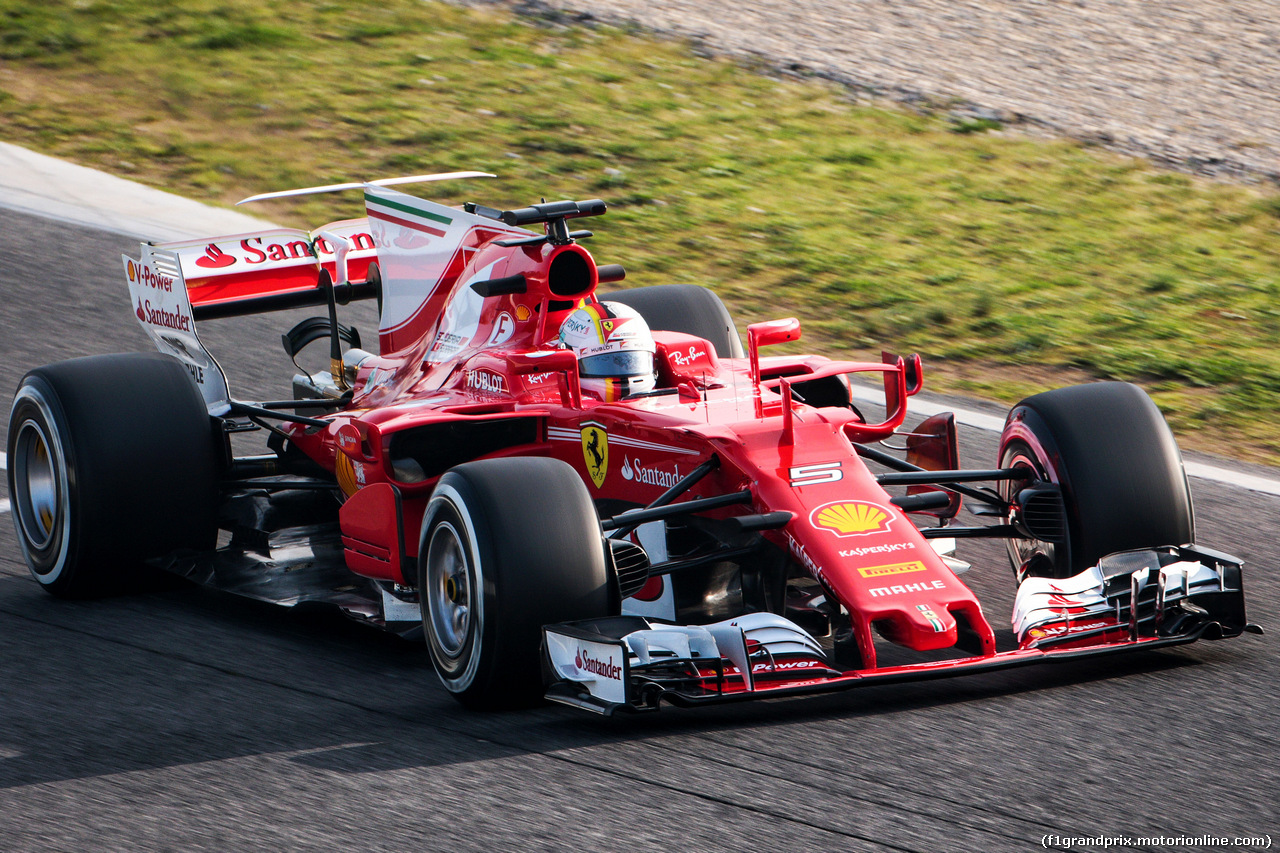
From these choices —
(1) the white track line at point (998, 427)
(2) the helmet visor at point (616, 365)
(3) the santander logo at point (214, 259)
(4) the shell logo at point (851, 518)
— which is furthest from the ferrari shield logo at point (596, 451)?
(3) the santander logo at point (214, 259)

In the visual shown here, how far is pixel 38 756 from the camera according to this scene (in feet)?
16.6

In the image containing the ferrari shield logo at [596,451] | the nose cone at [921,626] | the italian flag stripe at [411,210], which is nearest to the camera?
the nose cone at [921,626]

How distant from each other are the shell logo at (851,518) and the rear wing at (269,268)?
3.33 m

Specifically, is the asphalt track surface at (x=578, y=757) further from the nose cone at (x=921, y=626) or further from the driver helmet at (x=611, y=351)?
the driver helmet at (x=611, y=351)

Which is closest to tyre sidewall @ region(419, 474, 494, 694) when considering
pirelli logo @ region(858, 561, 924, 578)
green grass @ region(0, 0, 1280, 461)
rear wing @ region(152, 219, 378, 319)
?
pirelli logo @ region(858, 561, 924, 578)

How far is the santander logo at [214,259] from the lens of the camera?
802 cm

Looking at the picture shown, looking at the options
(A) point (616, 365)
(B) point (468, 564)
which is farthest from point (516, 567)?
A: (A) point (616, 365)

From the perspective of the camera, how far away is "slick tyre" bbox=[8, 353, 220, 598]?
643 cm

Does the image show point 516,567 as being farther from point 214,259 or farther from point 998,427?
point 998,427

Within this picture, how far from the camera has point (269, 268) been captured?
26.7ft

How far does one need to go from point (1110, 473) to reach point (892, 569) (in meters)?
1.06

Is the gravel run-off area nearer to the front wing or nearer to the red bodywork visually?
the red bodywork

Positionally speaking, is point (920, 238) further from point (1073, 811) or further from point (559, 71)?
point (1073, 811)

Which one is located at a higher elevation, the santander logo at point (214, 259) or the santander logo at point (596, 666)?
the santander logo at point (214, 259)
